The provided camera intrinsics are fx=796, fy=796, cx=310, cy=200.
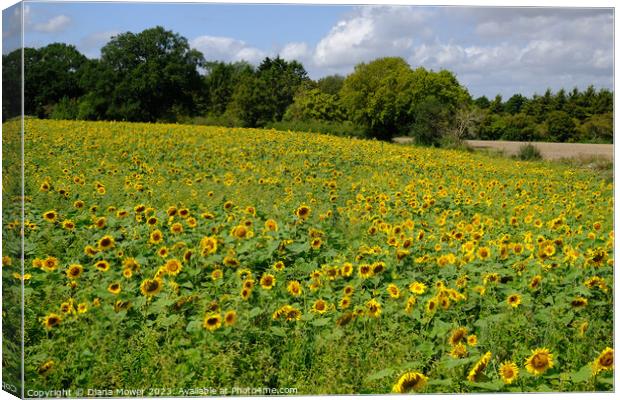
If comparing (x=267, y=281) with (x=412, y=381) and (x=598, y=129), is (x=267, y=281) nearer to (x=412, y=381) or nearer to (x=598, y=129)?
(x=412, y=381)

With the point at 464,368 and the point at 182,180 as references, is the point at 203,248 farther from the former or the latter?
the point at 464,368

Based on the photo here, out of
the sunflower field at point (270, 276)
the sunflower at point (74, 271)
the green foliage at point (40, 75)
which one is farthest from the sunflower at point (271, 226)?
the green foliage at point (40, 75)

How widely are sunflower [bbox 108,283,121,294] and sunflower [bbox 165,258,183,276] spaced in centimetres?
31

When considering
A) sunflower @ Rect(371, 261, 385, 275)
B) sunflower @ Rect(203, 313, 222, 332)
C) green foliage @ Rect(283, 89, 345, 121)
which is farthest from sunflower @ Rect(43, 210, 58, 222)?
sunflower @ Rect(371, 261, 385, 275)

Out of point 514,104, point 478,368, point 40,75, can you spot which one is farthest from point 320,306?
point 40,75

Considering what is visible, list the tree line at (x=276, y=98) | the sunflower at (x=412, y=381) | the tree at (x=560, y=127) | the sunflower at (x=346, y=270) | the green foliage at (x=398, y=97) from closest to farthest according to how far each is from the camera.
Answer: the sunflower at (x=412, y=381) < the sunflower at (x=346, y=270) < the tree line at (x=276, y=98) < the green foliage at (x=398, y=97) < the tree at (x=560, y=127)

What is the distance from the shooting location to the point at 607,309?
5.43 metres

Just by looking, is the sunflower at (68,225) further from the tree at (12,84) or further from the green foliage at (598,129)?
the green foliage at (598,129)

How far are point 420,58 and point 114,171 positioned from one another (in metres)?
2.22

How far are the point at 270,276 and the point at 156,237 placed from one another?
767 millimetres

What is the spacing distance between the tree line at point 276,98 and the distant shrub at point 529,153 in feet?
0.28

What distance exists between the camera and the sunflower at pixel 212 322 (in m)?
4.77

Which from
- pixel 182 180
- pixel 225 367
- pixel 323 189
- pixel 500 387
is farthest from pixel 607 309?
pixel 182 180

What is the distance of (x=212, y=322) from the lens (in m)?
4.79
